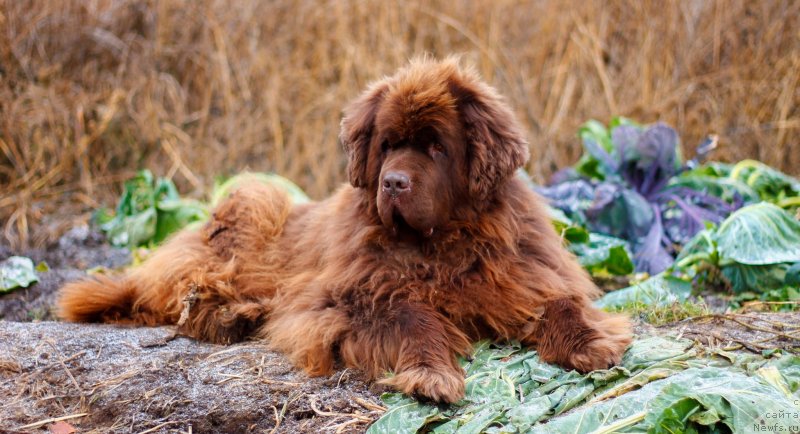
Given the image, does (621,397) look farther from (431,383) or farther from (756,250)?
(756,250)

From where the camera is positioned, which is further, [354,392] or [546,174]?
[546,174]

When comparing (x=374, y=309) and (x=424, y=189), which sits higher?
(x=424, y=189)

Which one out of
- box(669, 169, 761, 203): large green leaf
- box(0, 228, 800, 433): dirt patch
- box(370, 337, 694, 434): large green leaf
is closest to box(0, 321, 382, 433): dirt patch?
box(0, 228, 800, 433): dirt patch

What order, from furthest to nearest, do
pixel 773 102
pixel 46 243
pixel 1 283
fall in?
1. pixel 773 102
2. pixel 46 243
3. pixel 1 283

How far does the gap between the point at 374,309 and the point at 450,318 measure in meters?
0.41

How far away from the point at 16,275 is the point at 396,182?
3737 millimetres

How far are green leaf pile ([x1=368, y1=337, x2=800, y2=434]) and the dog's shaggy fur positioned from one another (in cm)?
12

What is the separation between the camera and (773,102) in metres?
9.15

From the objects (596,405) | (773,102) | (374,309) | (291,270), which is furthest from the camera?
(773,102)

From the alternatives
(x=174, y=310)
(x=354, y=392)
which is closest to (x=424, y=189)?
(x=354, y=392)

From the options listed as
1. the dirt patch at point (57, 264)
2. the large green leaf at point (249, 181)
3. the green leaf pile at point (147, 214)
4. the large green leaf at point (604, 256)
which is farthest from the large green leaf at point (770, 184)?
the dirt patch at point (57, 264)

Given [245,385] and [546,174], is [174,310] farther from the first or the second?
[546,174]

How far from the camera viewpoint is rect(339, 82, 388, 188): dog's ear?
4.13 meters

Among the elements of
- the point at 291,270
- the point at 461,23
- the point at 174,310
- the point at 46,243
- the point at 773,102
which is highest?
the point at 461,23
